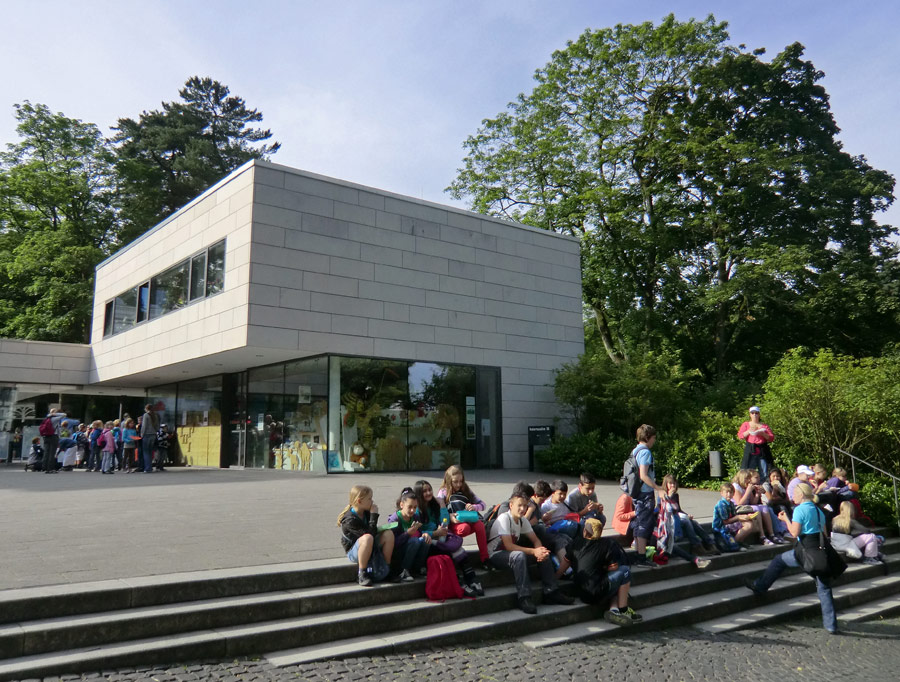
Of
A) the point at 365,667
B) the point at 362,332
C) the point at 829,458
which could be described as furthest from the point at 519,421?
the point at 365,667

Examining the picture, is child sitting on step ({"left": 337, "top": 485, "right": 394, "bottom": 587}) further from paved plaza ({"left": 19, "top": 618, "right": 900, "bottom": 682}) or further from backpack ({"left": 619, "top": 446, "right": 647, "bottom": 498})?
backpack ({"left": 619, "top": 446, "right": 647, "bottom": 498})

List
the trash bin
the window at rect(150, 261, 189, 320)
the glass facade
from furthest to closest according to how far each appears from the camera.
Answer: the window at rect(150, 261, 189, 320), the glass facade, the trash bin

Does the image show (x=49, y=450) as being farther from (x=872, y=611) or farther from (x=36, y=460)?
(x=872, y=611)

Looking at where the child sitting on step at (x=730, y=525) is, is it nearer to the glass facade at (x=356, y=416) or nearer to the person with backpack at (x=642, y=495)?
the person with backpack at (x=642, y=495)

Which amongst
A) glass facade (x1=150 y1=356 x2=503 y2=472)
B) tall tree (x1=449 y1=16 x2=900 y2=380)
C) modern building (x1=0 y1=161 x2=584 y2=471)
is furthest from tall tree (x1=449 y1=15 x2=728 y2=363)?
glass facade (x1=150 y1=356 x2=503 y2=472)

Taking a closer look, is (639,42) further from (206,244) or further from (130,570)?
(130,570)

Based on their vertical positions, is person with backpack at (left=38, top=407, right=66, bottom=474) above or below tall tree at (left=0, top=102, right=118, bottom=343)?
below

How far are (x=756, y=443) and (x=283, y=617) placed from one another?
31.4 ft

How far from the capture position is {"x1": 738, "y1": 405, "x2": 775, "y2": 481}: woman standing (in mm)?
12453

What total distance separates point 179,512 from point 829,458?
1284 cm

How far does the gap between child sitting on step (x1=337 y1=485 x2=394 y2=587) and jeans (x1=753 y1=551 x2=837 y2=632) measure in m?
4.63

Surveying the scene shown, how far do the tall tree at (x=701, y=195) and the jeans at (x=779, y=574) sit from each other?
671 inches

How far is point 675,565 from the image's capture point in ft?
28.2

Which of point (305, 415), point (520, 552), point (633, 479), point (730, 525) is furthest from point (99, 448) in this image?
point (730, 525)
